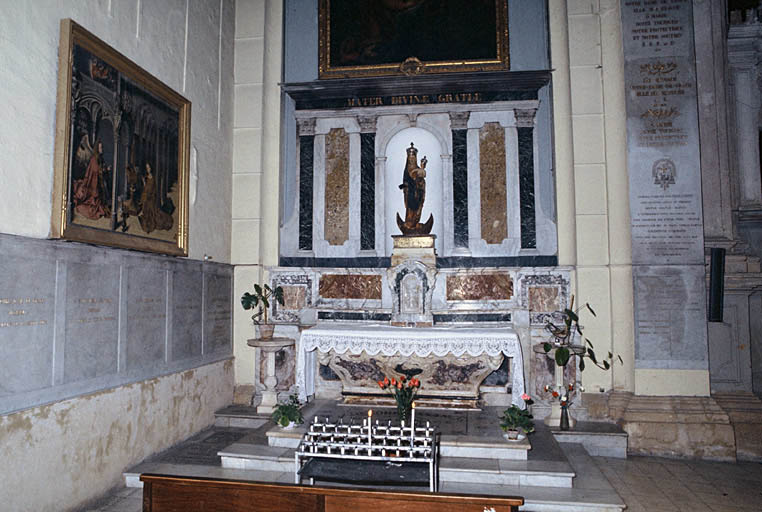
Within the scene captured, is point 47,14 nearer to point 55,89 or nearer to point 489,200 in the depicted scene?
point 55,89

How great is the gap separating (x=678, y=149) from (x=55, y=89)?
22.7 ft

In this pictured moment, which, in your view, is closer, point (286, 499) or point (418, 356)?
point (286, 499)

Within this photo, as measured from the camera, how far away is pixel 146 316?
5707 mm

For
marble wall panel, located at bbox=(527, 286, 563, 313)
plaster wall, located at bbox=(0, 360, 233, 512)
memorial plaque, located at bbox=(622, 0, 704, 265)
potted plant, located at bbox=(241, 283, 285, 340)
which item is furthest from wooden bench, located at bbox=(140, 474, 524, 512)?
memorial plaque, located at bbox=(622, 0, 704, 265)

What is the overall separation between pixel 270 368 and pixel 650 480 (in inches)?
186

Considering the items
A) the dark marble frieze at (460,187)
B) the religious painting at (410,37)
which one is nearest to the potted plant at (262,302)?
the dark marble frieze at (460,187)

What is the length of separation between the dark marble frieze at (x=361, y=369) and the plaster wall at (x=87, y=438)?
1.89 meters

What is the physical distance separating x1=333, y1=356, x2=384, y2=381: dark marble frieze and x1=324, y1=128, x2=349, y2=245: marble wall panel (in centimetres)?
188

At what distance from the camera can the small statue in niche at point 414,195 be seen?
7746 millimetres

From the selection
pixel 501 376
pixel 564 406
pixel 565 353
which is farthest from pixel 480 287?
pixel 564 406

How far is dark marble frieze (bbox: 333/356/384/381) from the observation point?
A: 23.3 feet

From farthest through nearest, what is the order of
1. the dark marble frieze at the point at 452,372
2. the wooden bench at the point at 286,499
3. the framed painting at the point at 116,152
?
the dark marble frieze at the point at 452,372, the framed painting at the point at 116,152, the wooden bench at the point at 286,499

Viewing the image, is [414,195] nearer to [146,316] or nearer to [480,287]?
[480,287]

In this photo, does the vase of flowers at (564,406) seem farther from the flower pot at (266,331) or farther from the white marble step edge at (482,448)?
the flower pot at (266,331)
